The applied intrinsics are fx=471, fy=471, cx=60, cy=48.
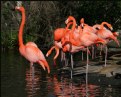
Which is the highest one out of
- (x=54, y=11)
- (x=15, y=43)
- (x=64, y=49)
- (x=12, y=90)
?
(x=54, y=11)

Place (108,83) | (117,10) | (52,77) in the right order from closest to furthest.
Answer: (108,83) < (52,77) < (117,10)

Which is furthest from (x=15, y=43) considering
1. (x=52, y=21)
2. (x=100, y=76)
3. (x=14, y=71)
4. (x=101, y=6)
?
(x=100, y=76)

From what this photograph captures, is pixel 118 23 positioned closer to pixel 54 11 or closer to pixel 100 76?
pixel 54 11

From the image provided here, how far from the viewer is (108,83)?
13.2m

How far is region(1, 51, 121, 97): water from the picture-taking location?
38.1 ft

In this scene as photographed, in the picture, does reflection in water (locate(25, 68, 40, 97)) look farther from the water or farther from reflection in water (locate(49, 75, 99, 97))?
reflection in water (locate(49, 75, 99, 97))

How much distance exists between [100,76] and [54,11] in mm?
13073

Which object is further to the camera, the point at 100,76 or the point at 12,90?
the point at 100,76

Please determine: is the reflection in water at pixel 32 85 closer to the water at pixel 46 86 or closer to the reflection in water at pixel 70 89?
the water at pixel 46 86

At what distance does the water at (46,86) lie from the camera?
11609mm

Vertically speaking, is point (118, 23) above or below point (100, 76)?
above

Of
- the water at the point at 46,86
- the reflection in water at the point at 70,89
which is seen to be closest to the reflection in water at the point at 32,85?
the water at the point at 46,86

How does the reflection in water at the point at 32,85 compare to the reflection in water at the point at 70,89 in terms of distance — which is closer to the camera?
the reflection in water at the point at 70,89

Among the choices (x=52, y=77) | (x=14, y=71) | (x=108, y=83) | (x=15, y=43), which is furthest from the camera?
(x=15, y=43)
